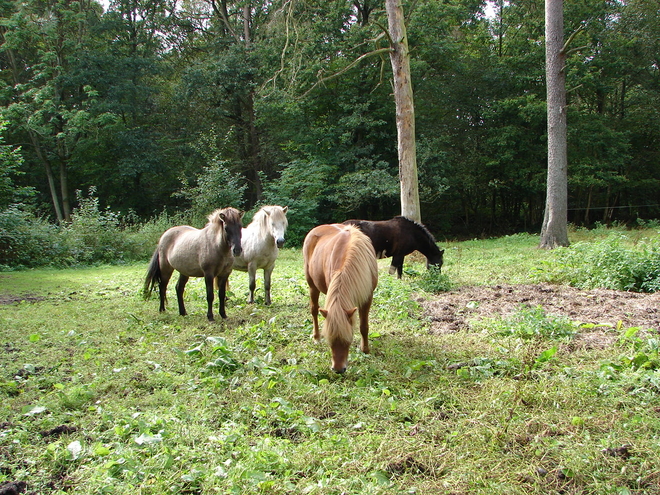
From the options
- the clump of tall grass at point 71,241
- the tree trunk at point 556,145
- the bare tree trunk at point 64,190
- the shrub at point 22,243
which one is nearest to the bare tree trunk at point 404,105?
the tree trunk at point 556,145

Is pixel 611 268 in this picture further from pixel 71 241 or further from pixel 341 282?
pixel 71 241

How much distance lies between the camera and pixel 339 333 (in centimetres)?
368

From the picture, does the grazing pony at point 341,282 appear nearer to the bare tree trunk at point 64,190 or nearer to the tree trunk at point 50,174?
the tree trunk at point 50,174

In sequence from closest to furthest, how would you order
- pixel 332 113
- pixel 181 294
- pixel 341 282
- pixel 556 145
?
pixel 341 282 → pixel 181 294 → pixel 556 145 → pixel 332 113

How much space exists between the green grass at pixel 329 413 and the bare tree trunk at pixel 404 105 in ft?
19.1

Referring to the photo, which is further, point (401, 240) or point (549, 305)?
point (401, 240)

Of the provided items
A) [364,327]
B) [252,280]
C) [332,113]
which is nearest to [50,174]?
[332,113]

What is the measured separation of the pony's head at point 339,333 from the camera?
3693 mm

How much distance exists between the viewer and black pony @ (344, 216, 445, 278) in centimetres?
874

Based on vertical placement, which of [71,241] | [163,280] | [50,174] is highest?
[50,174]

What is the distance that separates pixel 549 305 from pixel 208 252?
4.61 m

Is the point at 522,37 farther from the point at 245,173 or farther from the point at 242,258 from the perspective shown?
the point at 242,258

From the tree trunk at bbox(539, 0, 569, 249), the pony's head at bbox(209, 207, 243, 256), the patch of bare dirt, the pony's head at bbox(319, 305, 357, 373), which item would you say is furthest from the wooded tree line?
the pony's head at bbox(319, 305, 357, 373)

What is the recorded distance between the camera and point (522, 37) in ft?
70.1
